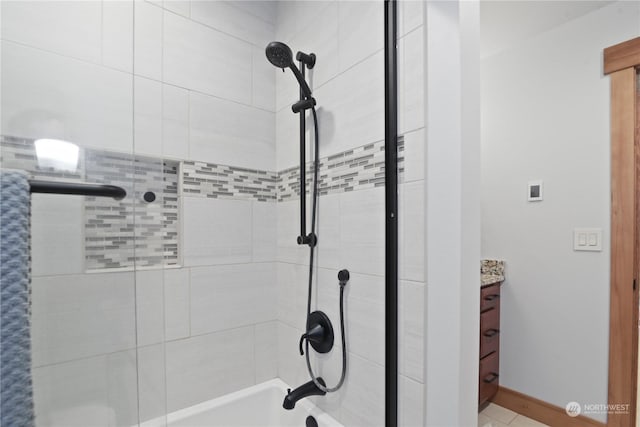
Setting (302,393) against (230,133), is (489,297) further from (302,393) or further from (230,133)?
(230,133)

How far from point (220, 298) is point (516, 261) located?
6.83ft

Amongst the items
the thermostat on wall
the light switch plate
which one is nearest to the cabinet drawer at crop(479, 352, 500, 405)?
the light switch plate

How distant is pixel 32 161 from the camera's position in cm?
69

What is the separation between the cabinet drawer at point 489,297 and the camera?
2115 mm

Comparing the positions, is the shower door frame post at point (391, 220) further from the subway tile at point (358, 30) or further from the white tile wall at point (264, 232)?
the white tile wall at point (264, 232)

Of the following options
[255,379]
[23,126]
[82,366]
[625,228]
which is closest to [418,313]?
[82,366]

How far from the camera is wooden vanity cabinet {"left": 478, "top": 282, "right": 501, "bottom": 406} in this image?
2113 millimetres

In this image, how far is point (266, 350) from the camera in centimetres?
161

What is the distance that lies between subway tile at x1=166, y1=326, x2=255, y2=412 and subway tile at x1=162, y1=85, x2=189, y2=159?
0.84 metres

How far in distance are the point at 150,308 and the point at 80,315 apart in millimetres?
476

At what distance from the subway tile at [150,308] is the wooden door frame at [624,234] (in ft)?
7.96

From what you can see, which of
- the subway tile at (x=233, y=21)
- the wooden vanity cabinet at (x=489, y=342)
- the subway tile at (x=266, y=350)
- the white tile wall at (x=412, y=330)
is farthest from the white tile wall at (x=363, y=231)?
the wooden vanity cabinet at (x=489, y=342)

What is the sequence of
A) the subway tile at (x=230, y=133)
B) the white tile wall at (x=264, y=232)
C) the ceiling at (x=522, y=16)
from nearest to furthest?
the subway tile at (x=230, y=133) < the white tile wall at (x=264, y=232) < the ceiling at (x=522, y=16)

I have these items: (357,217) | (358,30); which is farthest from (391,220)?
(358,30)
